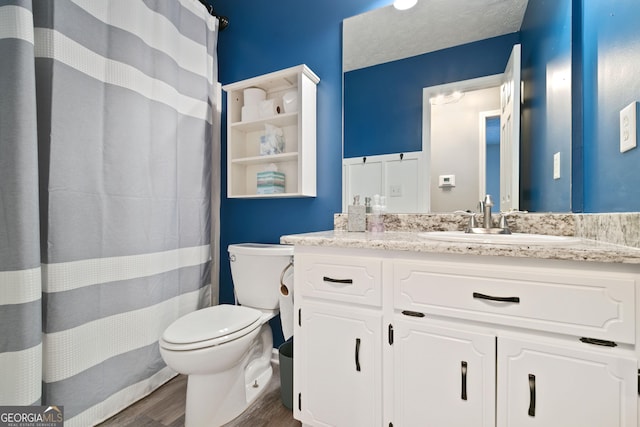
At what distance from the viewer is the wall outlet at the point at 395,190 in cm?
148

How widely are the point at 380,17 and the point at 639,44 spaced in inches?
44.3

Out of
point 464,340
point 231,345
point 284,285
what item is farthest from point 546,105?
point 231,345

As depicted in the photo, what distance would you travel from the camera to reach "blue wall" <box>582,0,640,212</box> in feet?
2.60

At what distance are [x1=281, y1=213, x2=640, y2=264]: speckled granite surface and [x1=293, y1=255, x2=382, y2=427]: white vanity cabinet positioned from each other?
94 mm

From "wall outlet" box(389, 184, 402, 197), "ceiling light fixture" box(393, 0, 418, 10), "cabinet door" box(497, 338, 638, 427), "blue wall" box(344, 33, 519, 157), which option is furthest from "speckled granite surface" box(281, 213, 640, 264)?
"ceiling light fixture" box(393, 0, 418, 10)

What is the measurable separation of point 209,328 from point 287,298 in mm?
421

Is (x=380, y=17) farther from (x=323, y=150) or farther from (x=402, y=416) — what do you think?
(x=402, y=416)

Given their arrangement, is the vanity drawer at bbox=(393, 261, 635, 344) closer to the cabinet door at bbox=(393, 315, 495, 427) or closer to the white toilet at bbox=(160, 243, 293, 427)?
the cabinet door at bbox=(393, 315, 495, 427)

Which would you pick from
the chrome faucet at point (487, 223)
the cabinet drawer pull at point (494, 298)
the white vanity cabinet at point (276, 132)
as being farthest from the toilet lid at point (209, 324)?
the chrome faucet at point (487, 223)

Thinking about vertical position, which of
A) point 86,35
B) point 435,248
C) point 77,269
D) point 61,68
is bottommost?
point 77,269

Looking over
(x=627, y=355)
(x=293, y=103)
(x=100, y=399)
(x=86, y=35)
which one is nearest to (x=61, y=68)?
(x=86, y=35)

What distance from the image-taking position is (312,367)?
1.13 meters

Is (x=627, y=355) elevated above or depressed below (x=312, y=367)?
above

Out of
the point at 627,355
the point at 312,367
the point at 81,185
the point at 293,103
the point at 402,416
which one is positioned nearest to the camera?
the point at 627,355
